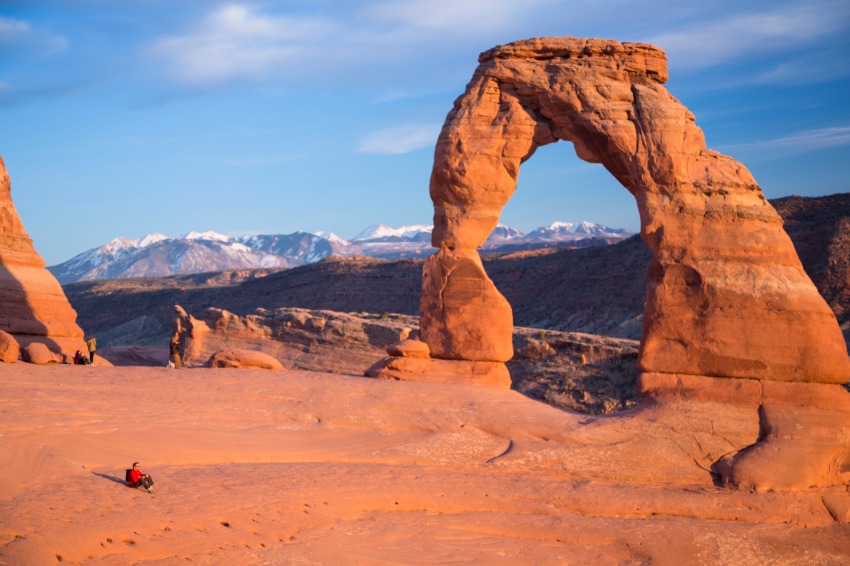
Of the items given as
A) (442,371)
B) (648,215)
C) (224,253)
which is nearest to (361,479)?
(442,371)

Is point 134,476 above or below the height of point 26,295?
below

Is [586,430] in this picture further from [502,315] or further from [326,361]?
[326,361]

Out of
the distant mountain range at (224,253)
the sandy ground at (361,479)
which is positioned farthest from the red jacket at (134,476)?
the distant mountain range at (224,253)

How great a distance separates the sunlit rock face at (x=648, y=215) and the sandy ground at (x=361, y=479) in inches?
57.1

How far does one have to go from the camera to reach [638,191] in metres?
16.7

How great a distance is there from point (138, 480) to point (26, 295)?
1403 cm

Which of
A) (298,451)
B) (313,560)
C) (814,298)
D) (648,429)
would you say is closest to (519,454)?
(648,429)

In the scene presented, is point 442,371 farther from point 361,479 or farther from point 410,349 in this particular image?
point 361,479

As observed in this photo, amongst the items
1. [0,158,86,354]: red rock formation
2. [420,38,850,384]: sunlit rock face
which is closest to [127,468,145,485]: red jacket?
[420,38,850,384]: sunlit rock face

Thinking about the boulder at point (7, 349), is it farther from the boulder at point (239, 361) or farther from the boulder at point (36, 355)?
the boulder at point (239, 361)

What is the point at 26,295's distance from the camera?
74.5 feet

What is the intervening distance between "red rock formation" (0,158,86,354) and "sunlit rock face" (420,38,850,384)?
34.4 feet

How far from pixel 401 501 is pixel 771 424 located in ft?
21.2

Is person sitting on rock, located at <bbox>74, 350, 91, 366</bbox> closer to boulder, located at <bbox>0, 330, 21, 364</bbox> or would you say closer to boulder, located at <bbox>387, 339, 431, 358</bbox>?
boulder, located at <bbox>0, 330, 21, 364</bbox>
